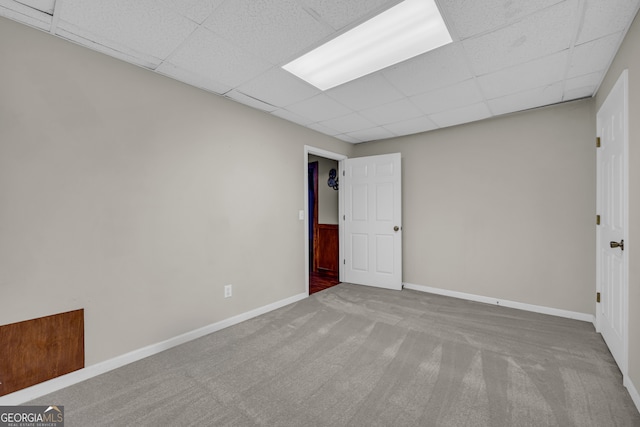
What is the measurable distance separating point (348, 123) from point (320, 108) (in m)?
0.63

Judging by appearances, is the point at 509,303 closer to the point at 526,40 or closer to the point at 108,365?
the point at 526,40

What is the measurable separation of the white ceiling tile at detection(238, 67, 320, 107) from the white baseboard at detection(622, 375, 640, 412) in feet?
10.4

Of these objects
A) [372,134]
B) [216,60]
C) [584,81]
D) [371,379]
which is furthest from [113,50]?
[584,81]

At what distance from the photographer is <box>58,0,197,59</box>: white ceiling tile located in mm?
1580

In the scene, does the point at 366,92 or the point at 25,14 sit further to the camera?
the point at 366,92

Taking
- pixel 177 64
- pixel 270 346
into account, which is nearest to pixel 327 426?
pixel 270 346

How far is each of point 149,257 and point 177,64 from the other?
1599 mm

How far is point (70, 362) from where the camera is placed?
1.92 m

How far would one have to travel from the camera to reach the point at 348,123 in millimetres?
3621

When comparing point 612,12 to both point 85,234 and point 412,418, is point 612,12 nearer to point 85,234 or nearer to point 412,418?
point 412,418

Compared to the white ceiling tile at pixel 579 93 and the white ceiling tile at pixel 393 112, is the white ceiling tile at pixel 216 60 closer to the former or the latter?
the white ceiling tile at pixel 393 112

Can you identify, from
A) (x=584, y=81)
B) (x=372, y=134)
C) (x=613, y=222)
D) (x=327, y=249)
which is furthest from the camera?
(x=327, y=249)

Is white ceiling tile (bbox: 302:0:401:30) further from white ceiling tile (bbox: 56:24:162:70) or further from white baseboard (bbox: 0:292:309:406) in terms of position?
white baseboard (bbox: 0:292:309:406)

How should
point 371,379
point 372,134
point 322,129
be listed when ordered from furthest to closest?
1. point 372,134
2. point 322,129
3. point 371,379
